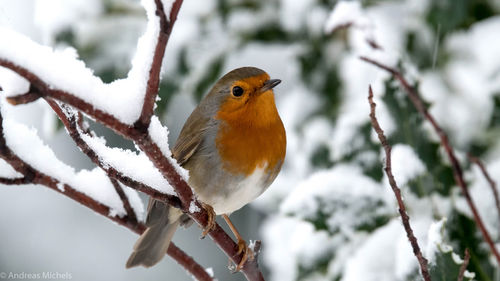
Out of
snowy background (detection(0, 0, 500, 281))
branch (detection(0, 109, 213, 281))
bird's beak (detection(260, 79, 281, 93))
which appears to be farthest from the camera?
bird's beak (detection(260, 79, 281, 93))

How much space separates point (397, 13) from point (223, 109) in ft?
4.27

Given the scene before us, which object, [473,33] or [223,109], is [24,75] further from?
[473,33]

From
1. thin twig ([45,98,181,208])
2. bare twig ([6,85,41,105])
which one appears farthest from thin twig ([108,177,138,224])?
bare twig ([6,85,41,105])

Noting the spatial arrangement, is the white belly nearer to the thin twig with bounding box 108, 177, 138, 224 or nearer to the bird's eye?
the bird's eye

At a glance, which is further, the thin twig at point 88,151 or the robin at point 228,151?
the robin at point 228,151

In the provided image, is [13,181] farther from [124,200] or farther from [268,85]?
[268,85]

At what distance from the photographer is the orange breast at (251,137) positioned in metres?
2.32

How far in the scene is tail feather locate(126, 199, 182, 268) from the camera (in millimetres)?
2537

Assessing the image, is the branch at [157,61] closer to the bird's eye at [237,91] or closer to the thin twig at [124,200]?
the thin twig at [124,200]

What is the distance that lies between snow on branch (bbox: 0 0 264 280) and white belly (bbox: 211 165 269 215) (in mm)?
919

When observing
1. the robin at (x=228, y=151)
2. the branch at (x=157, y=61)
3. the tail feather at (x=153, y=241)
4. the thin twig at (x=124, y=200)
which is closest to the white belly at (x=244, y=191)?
the robin at (x=228, y=151)

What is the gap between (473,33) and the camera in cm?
316

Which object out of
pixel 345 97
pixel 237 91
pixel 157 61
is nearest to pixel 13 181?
pixel 157 61

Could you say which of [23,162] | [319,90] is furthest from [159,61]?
[319,90]
